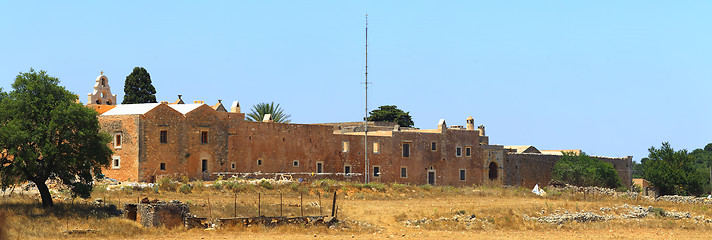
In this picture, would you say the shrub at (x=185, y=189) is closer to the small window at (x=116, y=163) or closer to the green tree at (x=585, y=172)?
the small window at (x=116, y=163)

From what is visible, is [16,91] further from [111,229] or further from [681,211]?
[681,211]

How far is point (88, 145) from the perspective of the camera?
32.7 metres

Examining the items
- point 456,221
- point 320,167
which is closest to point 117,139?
point 320,167

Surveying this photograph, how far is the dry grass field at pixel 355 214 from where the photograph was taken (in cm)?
2886

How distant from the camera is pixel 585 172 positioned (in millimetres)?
64688

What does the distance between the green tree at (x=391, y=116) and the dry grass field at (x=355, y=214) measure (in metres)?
48.7

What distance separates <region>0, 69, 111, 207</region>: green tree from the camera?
101ft

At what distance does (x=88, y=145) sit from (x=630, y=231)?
79.2 feet

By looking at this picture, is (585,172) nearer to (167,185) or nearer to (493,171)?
(493,171)

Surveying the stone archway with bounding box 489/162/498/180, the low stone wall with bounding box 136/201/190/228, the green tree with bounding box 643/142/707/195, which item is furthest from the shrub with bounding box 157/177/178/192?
the green tree with bounding box 643/142/707/195

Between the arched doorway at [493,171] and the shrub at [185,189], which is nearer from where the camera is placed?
the shrub at [185,189]

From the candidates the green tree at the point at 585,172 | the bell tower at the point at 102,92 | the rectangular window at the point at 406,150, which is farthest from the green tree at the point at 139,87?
the green tree at the point at 585,172

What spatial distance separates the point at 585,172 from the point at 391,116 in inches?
1470

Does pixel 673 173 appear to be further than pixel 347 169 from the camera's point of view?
Yes
